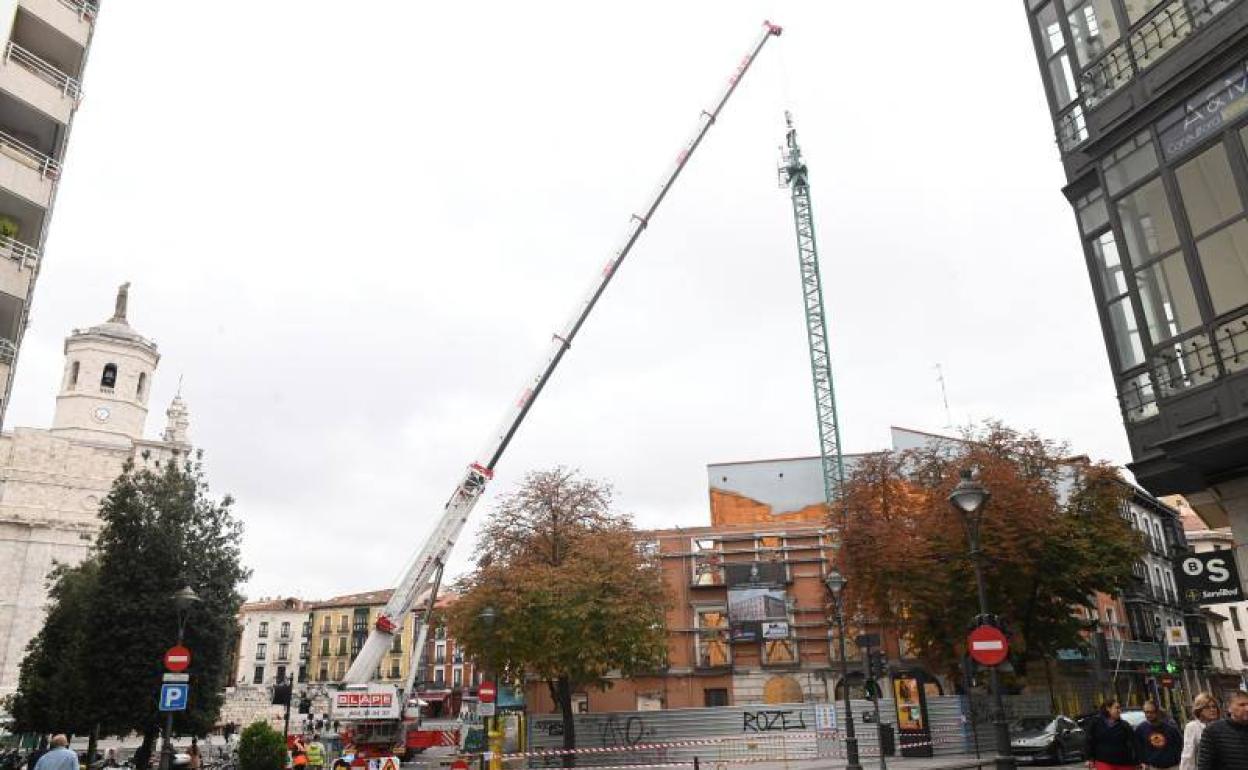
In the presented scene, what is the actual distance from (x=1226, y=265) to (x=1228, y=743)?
7.31 m

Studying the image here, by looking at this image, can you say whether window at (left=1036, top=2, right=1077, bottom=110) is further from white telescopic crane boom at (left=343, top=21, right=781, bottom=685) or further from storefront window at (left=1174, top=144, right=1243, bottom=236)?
white telescopic crane boom at (left=343, top=21, right=781, bottom=685)

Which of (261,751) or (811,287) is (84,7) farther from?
(811,287)

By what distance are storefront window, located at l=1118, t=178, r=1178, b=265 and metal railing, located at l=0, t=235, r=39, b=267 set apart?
77.3 ft

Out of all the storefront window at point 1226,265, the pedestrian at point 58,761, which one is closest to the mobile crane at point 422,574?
the pedestrian at point 58,761

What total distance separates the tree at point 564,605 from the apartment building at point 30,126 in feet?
54.0

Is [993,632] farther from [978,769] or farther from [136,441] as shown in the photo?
[136,441]

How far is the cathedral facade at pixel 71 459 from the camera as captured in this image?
6688cm

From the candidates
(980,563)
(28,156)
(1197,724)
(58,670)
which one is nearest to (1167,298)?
(980,563)

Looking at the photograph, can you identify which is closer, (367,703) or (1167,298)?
(1167,298)

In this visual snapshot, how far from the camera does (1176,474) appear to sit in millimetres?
12977

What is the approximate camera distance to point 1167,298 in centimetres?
1281

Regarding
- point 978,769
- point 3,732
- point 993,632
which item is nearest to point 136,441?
point 3,732

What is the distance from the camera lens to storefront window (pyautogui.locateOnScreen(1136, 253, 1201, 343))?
1248 cm

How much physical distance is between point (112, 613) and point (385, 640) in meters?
9.30
